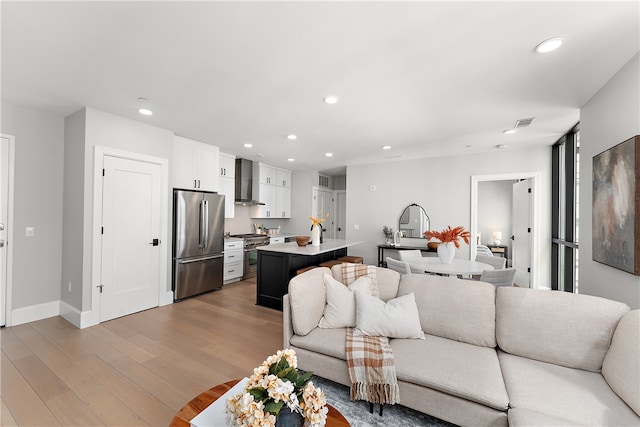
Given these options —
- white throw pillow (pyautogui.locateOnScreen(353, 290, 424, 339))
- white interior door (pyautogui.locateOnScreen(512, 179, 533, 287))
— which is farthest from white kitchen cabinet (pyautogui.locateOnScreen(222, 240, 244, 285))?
white interior door (pyautogui.locateOnScreen(512, 179, 533, 287))

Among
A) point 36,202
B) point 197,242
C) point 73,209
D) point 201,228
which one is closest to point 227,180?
point 201,228

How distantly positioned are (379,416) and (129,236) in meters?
3.54

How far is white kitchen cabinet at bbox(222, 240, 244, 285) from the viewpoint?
5.08m

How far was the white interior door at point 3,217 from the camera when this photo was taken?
119 inches

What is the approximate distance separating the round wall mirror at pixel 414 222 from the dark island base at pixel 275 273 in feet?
8.72

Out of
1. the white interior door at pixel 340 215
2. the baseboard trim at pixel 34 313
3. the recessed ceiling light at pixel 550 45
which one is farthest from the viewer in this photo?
the white interior door at pixel 340 215

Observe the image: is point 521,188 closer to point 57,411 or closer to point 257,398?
point 257,398

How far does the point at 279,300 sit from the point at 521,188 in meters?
4.93

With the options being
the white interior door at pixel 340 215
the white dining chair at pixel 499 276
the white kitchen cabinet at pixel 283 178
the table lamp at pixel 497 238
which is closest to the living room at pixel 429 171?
the white dining chair at pixel 499 276

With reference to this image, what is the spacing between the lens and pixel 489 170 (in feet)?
16.6

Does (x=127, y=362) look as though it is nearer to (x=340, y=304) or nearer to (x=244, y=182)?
(x=340, y=304)

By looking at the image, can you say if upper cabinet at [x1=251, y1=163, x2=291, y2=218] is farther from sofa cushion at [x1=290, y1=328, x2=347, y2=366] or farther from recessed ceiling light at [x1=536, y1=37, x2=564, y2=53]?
recessed ceiling light at [x1=536, y1=37, x2=564, y2=53]

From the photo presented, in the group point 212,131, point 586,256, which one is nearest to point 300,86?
point 212,131

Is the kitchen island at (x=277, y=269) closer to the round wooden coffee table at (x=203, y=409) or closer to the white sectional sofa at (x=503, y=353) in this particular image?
the white sectional sofa at (x=503, y=353)
